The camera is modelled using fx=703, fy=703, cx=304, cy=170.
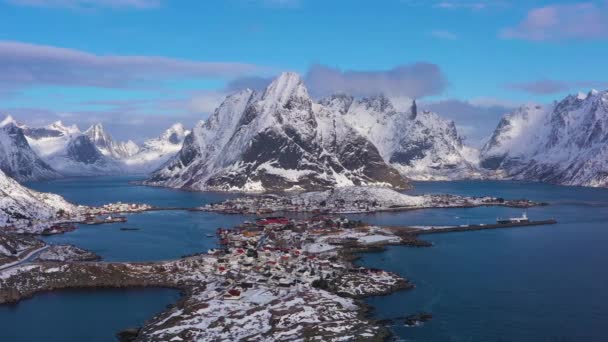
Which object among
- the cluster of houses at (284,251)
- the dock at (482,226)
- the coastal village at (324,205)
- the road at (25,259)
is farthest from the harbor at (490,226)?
the road at (25,259)

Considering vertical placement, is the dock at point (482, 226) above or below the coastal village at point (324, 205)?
below

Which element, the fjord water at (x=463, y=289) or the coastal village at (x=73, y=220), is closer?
the fjord water at (x=463, y=289)

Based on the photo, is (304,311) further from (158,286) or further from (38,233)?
(38,233)

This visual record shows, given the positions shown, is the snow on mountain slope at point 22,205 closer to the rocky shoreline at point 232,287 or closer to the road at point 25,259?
the road at point 25,259

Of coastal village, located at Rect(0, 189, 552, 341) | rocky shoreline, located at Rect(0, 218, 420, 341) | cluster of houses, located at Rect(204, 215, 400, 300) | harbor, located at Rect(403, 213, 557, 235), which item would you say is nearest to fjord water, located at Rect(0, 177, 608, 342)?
rocky shoreline, located at Rect(0, 218, 420, 341)

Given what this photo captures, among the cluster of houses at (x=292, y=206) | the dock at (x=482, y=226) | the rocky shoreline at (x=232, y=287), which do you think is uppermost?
the cluster of houses at (x=292, y=206)

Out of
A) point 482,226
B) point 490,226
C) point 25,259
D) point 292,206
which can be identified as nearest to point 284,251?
point 25,259

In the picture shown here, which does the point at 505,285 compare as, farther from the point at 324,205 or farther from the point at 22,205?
the point at 22,205
